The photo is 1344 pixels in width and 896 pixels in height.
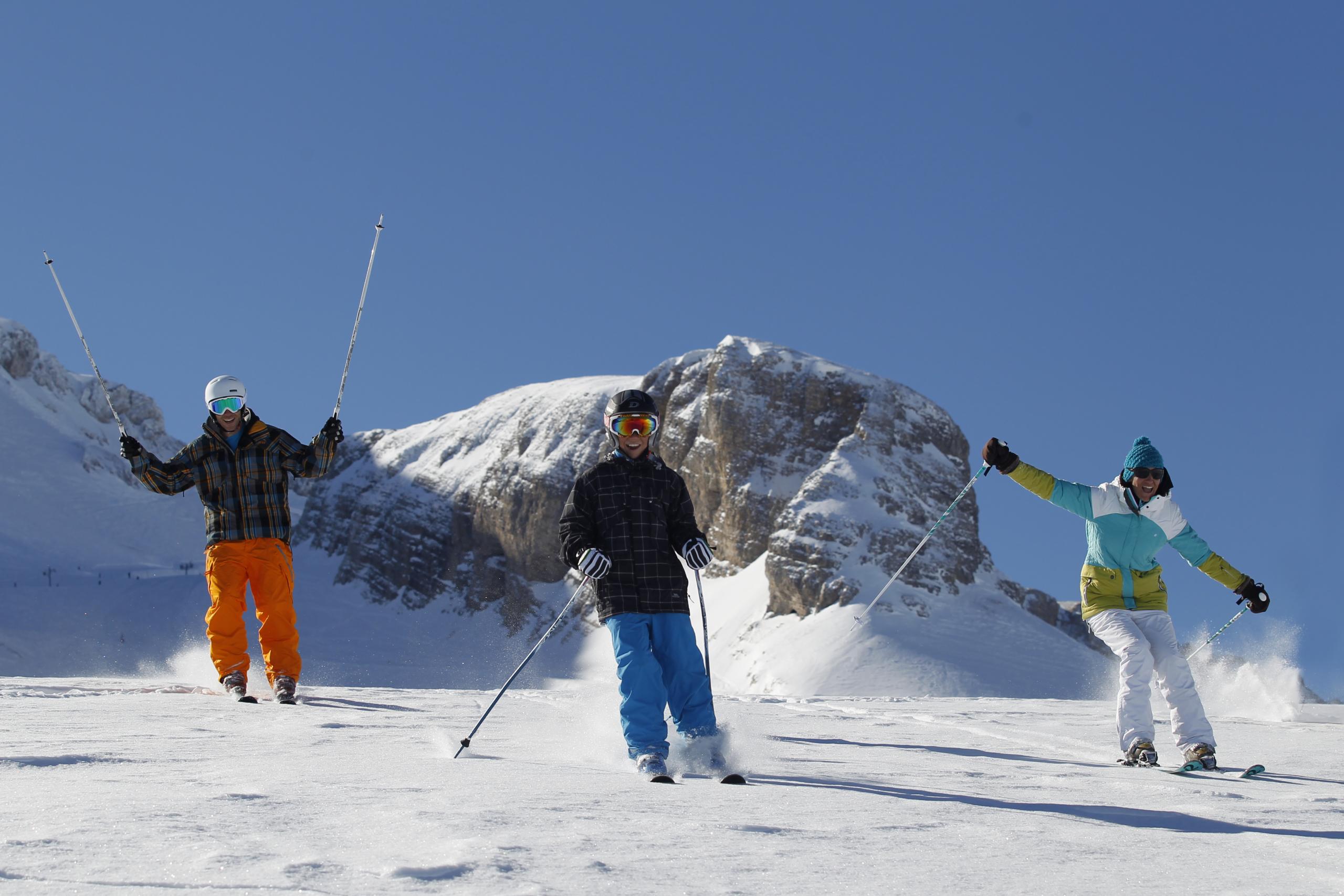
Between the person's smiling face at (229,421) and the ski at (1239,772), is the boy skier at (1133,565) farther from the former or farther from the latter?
the person's smiling face at (229,421)

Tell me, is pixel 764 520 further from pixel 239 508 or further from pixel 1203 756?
pixel 1203 756

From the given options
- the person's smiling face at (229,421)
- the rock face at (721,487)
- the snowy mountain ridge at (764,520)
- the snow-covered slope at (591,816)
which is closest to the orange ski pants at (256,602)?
the person's smiling face at (229,421)

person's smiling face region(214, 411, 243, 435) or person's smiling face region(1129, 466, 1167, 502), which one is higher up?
person's smiling face region(214, 411, 243, 435)

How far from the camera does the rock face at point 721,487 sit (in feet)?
172

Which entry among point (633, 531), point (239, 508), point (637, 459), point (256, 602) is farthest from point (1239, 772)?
point (239, 508)

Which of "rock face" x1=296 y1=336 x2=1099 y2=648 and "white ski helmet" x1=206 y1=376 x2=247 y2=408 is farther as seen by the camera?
"rock face" x1=296 y1=336 x2=1099 y2=648

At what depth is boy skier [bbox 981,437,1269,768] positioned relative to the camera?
5441 millimetres

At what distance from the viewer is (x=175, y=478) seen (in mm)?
7082

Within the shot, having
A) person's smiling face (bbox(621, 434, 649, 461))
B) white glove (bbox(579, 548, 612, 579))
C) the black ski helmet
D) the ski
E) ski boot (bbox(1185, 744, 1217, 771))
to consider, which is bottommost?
the ski

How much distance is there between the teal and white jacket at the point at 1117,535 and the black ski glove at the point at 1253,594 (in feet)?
2.06

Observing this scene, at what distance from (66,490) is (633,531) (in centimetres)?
11262

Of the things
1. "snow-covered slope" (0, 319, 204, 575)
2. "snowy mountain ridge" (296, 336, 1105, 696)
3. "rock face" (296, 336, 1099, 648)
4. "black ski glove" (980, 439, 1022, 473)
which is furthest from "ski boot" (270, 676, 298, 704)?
"snow-covered slope" (0, 319, 204, 575)

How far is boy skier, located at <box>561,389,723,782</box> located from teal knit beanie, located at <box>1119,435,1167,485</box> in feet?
7.66

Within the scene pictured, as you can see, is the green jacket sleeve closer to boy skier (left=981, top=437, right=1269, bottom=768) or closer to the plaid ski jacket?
boy skier (left=981, top=437, right=1269, bottom=768)
